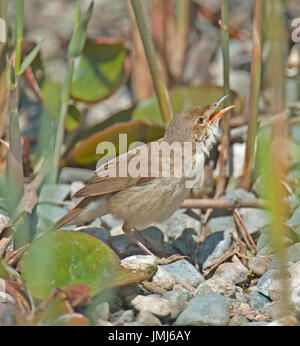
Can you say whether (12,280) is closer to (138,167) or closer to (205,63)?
(138,167)

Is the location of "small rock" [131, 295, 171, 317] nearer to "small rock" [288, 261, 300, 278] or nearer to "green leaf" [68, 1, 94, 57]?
"small rock" [288, 261, 300, 278]

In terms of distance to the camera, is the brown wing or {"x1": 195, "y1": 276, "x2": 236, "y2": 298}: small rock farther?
the brown wing

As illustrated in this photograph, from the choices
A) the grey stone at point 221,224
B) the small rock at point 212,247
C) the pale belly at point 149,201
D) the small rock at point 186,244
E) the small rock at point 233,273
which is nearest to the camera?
the small rock at point 233,273

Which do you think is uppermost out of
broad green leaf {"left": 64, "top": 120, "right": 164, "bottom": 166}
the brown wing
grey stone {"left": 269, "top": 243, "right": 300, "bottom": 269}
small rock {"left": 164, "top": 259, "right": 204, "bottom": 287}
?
broad green leaf {"left": 64, "top": 120, "right": 164, "bottom": 166}

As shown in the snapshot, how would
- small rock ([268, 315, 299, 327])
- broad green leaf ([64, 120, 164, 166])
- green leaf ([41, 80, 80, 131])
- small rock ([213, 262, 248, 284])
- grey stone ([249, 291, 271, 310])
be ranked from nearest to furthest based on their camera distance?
small rock ([268, 315, 299, 327])
grey stone ([249, 291, 271, 310])
small rock ([213, 262, 248, 284])
broad green leaf ([64, 120, 164, 166])
green leaf ([41, 80, 80, 131])

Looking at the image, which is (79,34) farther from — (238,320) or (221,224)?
(238,320)

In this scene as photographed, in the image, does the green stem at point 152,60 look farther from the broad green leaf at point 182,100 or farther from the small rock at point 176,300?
the small rock at point 176,300

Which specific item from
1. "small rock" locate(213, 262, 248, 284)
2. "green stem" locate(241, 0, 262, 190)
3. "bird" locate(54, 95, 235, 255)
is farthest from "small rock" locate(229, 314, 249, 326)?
"green stem" locate(241, 0, 262, 190)

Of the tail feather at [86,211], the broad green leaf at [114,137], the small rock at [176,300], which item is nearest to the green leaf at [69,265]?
the small rock at [176,300]
